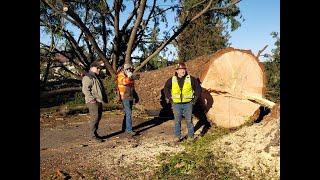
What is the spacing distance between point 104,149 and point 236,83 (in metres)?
3.25

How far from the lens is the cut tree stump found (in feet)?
28.6

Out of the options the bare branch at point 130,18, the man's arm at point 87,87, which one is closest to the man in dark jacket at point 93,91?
the man's arm at point 87,87

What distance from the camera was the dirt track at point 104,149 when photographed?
6.68 meters

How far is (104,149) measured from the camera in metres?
8.11

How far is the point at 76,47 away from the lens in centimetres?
2175

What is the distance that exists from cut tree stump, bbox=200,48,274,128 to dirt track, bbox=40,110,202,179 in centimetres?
142

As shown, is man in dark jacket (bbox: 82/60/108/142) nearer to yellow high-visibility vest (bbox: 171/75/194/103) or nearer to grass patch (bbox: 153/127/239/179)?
yellow high-visibility vest (bbox: 171/75/194/103)

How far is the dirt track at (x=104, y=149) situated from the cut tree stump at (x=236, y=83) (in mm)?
1425

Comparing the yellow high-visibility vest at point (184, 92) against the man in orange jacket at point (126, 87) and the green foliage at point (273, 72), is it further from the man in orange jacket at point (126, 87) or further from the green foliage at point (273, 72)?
the green foliage at point (273, 72)

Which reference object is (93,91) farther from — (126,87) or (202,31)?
(202,31)

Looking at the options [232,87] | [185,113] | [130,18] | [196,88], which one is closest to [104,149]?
[185,113]

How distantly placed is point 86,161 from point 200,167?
2151mm

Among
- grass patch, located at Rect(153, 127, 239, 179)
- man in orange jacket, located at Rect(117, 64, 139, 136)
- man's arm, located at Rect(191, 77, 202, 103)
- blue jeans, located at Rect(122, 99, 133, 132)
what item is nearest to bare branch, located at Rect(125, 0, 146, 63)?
man in orange jacket, located at Rect(117, 64, 139, 136)

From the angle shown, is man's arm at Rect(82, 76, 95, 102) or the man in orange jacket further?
the man in orange jacket
